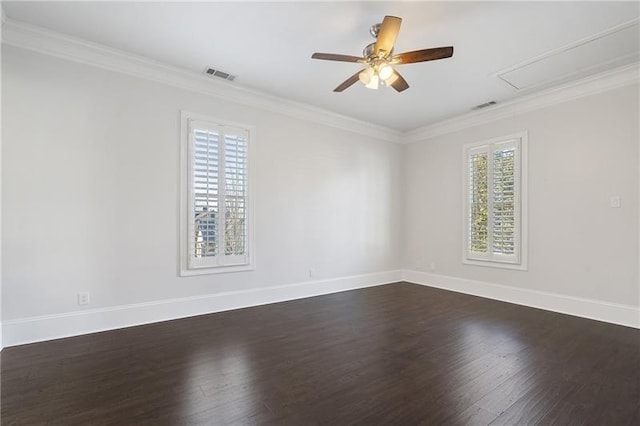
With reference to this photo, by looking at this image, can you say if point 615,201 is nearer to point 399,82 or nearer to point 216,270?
point 399,82

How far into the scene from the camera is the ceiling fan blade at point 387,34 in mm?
2373

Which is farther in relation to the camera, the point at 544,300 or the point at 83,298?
the point at 544,300

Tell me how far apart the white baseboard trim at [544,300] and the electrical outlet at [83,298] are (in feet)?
16.7

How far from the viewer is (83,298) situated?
3234 millimetres

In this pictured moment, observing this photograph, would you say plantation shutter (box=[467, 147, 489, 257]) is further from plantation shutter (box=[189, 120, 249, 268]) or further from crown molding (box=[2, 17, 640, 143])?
plantation shutter (box=[189, 120, 249, 268])

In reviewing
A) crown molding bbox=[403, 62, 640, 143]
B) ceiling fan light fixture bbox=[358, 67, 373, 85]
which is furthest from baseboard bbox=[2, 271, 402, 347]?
crown molding bbox=[403, 62, 640, 143]

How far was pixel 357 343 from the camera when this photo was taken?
3.05 metres

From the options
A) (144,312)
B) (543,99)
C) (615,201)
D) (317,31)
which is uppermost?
(317,31)

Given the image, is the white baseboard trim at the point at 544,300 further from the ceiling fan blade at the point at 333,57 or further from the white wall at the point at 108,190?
the ceiling fan blade at the point at 333,57

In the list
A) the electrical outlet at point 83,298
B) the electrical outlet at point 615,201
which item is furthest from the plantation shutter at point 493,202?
the electrical outlet at point 83,298

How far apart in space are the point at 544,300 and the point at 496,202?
4.98 ft

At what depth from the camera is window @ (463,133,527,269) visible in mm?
4621

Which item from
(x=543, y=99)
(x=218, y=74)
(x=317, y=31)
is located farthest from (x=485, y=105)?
(x=218, y=74)

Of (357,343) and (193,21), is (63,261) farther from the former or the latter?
(357,343)
